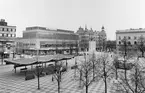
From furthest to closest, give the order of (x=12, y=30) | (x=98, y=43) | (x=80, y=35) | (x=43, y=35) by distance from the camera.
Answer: (x=98, y=43) < (x=80, y=35) < (x=43, y=35) < (x=12, y=30)

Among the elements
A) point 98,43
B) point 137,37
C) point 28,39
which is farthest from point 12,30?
point 98,43

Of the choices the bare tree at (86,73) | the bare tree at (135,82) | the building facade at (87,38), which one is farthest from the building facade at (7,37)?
the bare tree at (135,82)

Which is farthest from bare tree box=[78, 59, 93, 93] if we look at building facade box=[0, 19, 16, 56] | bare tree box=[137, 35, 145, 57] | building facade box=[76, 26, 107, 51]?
building facade box=[76, 26, 107, 51]

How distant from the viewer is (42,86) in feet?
79.9

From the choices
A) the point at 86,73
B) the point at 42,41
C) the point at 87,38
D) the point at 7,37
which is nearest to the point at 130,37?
the point at 87,38

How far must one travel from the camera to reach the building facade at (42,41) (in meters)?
84.4

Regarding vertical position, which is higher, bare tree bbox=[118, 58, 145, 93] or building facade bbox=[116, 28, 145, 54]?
building facade bbox=[116, 28, 145, 54]

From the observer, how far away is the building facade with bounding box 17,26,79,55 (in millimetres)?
84438

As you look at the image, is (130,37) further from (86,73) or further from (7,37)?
(7,37)

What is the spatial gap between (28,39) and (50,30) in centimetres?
1581

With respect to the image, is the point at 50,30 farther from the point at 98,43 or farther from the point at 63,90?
the point at 63,90

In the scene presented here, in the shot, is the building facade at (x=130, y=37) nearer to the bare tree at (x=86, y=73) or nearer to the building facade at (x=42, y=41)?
the building facade at (x=42, y=41)

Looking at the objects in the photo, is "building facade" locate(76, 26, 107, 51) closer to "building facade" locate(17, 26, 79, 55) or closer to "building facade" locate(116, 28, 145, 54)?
"building facade" locate(17, 26, 79, 55)

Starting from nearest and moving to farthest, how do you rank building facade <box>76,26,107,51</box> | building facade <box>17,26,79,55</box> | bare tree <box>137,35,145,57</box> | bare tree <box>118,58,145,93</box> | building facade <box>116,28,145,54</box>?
bare tree <box>118,58,145,93</box> < bare tree <box>137,35,145,57</box> < building facade <box>116,28,145,54</box> < building facade <box>17,26,79,55</box> < building facade <box>76,26,107,51</box>
